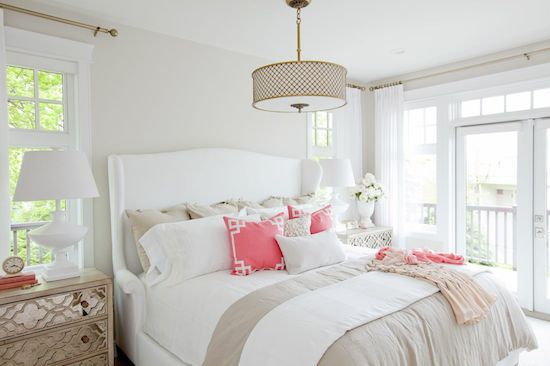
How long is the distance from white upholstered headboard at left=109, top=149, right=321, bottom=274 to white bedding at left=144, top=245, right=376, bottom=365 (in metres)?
0.57

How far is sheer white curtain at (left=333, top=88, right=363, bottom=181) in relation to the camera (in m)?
4.70

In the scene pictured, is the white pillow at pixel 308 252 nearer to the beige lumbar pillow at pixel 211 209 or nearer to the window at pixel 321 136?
the beige lumbar pillow at pixel 211 209

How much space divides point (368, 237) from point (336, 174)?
0.90 m

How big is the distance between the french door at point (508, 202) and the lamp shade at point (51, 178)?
376 centimetres

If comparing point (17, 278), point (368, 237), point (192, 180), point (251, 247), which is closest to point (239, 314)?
point (251, 247)

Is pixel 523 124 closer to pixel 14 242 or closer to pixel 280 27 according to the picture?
pixel 280 27

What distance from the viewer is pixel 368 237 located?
169 inches

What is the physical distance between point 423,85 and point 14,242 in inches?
169

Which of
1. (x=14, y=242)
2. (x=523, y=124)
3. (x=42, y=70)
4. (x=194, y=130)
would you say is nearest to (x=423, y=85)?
(x=523, y=124)

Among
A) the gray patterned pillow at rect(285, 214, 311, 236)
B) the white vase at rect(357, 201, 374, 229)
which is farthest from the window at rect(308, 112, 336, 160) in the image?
the gray patterned pillow at rect(285, 214, 311, 236)

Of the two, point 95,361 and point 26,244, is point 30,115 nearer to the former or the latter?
point 26,244

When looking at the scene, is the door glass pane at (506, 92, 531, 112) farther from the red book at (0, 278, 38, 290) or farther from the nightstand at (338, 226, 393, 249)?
the red book at (0, 278, 38, 290)

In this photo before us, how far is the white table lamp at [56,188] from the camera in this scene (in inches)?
86.4

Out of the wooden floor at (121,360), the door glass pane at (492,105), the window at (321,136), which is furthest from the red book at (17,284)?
the door glass pane at (492,105)
